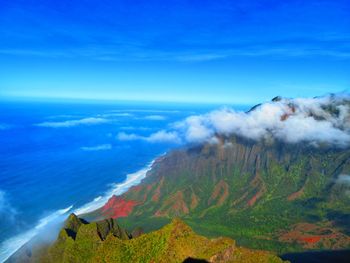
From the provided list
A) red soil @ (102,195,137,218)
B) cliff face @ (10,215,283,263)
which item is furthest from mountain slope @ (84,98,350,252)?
cliff face @ (10,215,283,263)

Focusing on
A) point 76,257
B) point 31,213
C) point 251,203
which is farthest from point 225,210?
point 76,257

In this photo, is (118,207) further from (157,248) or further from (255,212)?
(157,248)

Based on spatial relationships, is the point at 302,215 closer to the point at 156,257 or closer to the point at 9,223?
the point at 156,257

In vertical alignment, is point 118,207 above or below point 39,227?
above

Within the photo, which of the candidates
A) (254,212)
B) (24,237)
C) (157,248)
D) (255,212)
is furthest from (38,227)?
(255,212)

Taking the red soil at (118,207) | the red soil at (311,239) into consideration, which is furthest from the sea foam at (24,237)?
the red soil at (311,239)

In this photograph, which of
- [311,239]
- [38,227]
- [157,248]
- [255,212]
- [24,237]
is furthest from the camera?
[255,212]
